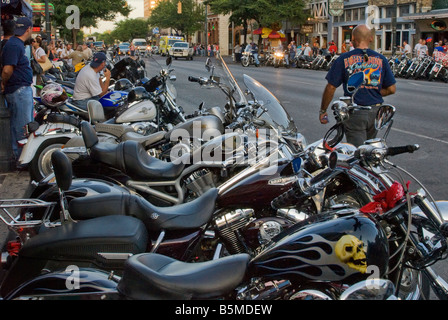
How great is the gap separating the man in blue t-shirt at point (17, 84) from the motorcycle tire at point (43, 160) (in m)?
0.98

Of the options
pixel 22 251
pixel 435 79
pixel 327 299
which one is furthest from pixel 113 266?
pixel 435 79

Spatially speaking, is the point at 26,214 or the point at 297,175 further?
the point at 26,214

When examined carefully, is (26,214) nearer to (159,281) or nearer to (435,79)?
(159,281)

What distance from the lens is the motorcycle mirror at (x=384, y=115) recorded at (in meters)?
3.56

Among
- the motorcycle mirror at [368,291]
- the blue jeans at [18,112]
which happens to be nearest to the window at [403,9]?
the blue jeans at [18,112]

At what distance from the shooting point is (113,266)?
10.2 ft

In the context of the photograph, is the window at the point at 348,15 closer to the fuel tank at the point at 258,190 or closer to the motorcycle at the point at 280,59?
the motorcycle at the point at 280,59

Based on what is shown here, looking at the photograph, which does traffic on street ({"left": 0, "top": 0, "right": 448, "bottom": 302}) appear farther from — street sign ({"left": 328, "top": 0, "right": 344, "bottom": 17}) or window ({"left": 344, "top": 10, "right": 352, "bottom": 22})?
window ({"left": 344, "top": 10, "right": 352, "bottom": 22})

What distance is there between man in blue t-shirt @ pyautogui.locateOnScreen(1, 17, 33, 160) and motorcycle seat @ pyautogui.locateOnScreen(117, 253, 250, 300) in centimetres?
587

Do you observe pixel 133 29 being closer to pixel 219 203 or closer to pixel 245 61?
pixel 245 61

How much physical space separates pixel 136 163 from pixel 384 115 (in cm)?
211

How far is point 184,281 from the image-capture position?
228 cm
